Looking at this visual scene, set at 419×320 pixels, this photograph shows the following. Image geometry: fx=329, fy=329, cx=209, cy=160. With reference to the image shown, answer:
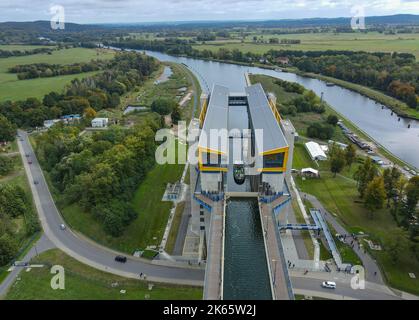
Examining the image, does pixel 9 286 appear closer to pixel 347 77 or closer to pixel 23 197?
pixel 23 197

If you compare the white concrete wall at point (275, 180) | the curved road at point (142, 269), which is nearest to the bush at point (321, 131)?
the white concrete wall at point (275, 180)

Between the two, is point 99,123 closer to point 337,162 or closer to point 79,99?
point 79,99

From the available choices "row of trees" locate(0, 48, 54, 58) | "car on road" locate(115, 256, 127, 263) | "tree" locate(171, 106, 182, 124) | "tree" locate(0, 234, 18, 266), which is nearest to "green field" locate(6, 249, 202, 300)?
"car on road" locate(115, 256, 127, 263)

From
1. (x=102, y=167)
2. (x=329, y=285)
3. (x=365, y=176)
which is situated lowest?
(x=329, y=285)

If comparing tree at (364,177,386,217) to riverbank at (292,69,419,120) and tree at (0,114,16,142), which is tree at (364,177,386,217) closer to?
riverbank at (292,69,419,120)

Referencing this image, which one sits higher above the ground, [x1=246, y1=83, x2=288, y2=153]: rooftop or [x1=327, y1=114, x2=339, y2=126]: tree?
[x1=246, y1=83, x2=288, y2=153]: rooftop

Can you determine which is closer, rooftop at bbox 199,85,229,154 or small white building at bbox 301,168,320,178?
rooftop at bbox 199,85,229,154

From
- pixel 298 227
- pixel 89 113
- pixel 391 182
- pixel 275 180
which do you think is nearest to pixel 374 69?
pixel 391 182

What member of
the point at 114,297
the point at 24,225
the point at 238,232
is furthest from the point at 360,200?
the point at 24,225
